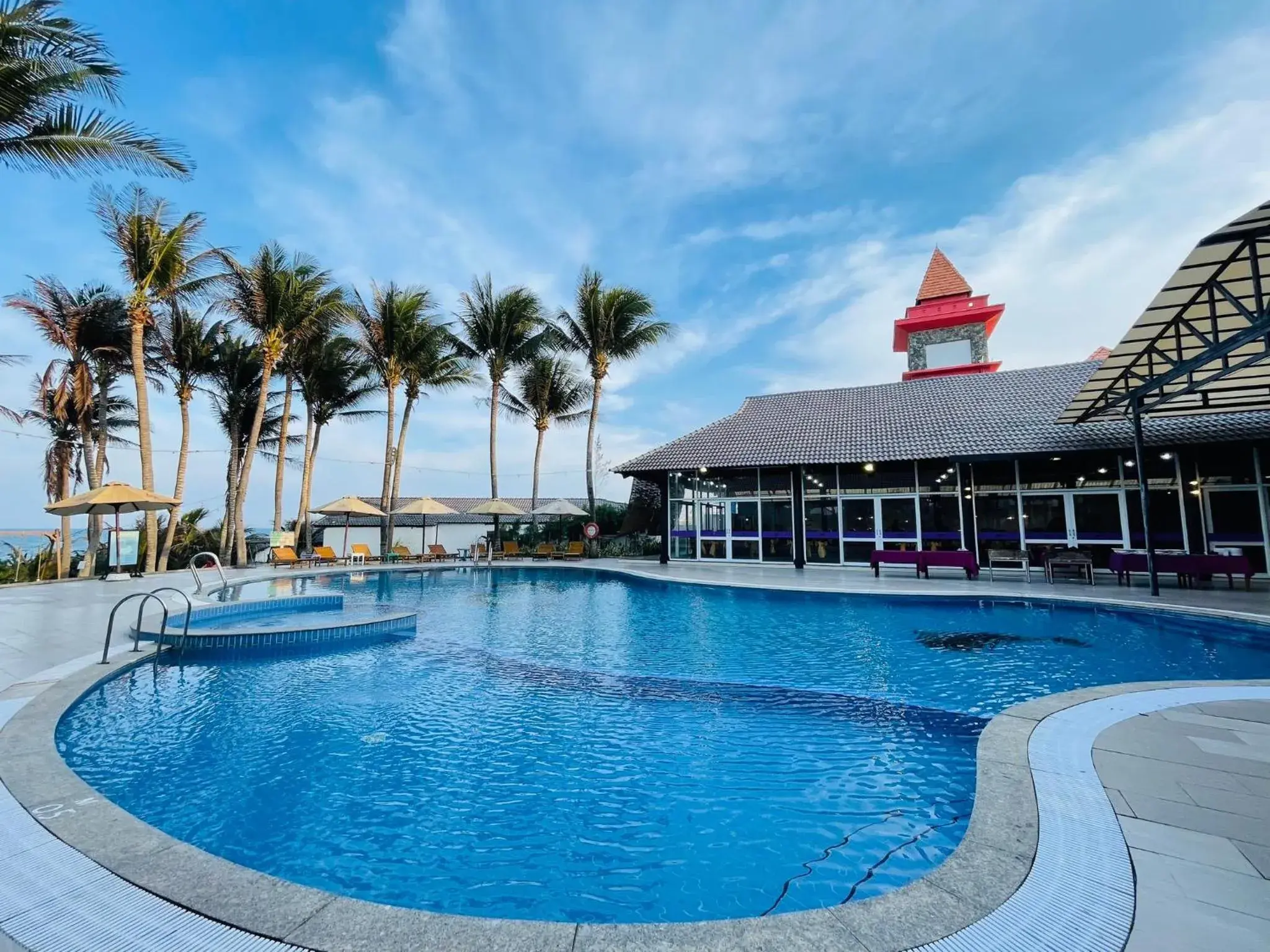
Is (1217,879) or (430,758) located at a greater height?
(1217,879)

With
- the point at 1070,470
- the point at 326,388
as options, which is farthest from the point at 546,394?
the point at 1070,470

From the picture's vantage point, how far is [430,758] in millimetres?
3754

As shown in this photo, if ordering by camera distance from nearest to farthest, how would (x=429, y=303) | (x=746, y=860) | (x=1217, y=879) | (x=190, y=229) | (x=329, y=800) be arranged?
(x=1217, y=879), (x=746, y=860), (x=329, y=800), (x=190, y=229), (x=429, y=303)

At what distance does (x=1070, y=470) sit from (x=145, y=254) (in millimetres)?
23906

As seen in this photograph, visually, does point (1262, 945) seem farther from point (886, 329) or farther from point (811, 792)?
point (886, 329)

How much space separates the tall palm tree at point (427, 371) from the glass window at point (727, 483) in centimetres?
1119

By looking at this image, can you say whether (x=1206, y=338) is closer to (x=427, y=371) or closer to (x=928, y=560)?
(x=928, y=560)

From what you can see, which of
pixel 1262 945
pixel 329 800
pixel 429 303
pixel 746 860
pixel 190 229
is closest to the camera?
pixel 1262 945

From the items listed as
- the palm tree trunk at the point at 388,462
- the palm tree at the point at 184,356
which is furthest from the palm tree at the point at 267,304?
the palm tree trunk at the point at 388,462

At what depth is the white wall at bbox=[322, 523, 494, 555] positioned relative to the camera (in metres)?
28.7

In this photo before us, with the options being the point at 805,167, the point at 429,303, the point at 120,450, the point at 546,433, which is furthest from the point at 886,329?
the point at 120,450

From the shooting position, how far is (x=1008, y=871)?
2.02m

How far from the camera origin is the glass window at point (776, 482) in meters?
16.5

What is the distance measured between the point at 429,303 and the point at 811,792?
69.9ft
